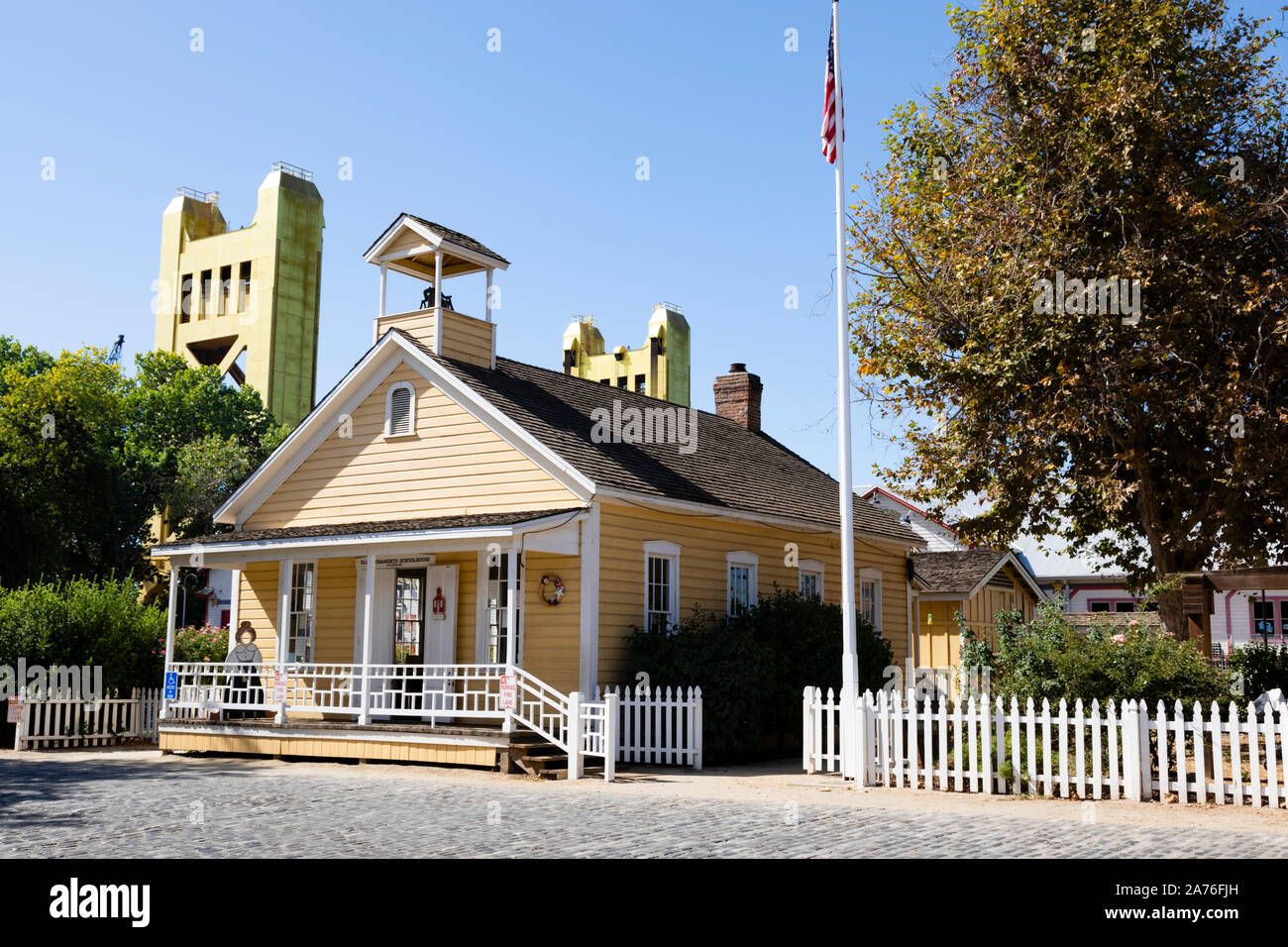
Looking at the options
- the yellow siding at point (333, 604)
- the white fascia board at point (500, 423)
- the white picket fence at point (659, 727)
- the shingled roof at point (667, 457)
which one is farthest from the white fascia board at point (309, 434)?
the white picket fence at point (659, 727)

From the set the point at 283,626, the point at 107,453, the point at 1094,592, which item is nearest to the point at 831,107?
the point at 283,626

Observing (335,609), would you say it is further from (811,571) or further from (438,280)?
(811,571)

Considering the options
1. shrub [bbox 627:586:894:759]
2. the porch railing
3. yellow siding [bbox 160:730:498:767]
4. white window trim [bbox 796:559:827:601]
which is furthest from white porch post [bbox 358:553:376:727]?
white window trim [bbox 796:559:827:601]

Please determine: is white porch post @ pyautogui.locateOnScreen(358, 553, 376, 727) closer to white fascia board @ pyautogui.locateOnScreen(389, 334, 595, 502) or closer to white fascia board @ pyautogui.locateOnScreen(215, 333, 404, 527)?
white fascia board @ pyautogui.locateOnScreen(389, 334, 595, 502)

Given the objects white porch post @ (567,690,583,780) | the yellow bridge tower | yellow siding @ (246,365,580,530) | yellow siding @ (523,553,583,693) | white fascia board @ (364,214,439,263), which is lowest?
white porch post @ (567,690,583,780)

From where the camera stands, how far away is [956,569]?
3434 centimetres

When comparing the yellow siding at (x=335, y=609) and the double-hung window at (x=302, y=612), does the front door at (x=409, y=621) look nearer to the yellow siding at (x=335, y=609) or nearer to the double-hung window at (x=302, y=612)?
the yellow siding at (x=335, y=609)

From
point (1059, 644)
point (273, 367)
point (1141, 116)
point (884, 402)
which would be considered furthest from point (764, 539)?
point (273, 367)

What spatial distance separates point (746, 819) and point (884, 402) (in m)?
12.1

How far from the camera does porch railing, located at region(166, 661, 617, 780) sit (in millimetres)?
16203

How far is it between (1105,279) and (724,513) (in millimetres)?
7366

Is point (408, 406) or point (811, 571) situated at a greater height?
point (408, 406)

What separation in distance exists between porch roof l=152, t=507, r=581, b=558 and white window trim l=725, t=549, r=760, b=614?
14.5 ft

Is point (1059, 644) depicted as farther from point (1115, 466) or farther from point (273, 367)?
point (273, 367)
